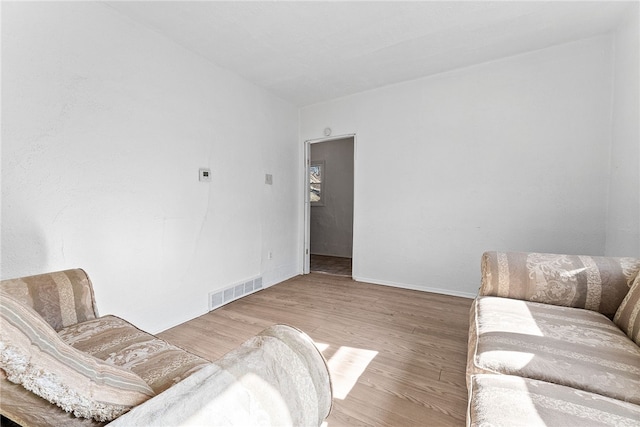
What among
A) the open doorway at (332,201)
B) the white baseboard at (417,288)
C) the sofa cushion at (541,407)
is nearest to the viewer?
the sofa cushion at (541,407)

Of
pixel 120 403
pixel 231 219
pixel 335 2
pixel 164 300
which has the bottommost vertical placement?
pixel 164 300

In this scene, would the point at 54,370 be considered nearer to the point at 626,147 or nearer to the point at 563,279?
the point at 563,279

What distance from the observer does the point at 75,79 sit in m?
1.72

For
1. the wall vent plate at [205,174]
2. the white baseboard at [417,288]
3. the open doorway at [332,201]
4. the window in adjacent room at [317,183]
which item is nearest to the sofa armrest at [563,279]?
the white baseboard at [417,288]

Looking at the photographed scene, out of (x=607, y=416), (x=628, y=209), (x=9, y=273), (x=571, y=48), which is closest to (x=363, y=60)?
(x=571, y=48)

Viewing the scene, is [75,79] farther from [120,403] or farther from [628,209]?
[628,209]

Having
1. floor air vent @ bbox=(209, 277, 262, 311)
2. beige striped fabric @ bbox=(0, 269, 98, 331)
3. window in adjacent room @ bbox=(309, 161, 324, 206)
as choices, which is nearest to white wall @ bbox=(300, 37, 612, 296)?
floor air vent @ bbox=(209, 277, 262, 311)

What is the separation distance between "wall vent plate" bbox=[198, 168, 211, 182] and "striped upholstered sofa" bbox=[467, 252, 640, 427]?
7.99 feet

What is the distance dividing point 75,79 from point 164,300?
1.71 meters

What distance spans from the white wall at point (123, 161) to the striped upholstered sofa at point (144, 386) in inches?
53.4

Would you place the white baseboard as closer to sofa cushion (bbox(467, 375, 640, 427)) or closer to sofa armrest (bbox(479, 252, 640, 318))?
sofa armrest (bbox(479, 252, 640, 318))

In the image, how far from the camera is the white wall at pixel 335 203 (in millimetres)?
5406

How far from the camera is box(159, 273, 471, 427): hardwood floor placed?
1.39 metres

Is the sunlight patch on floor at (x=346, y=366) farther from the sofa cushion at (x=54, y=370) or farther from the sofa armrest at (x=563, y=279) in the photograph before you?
the sofa cushion at (x=54, y=370)
